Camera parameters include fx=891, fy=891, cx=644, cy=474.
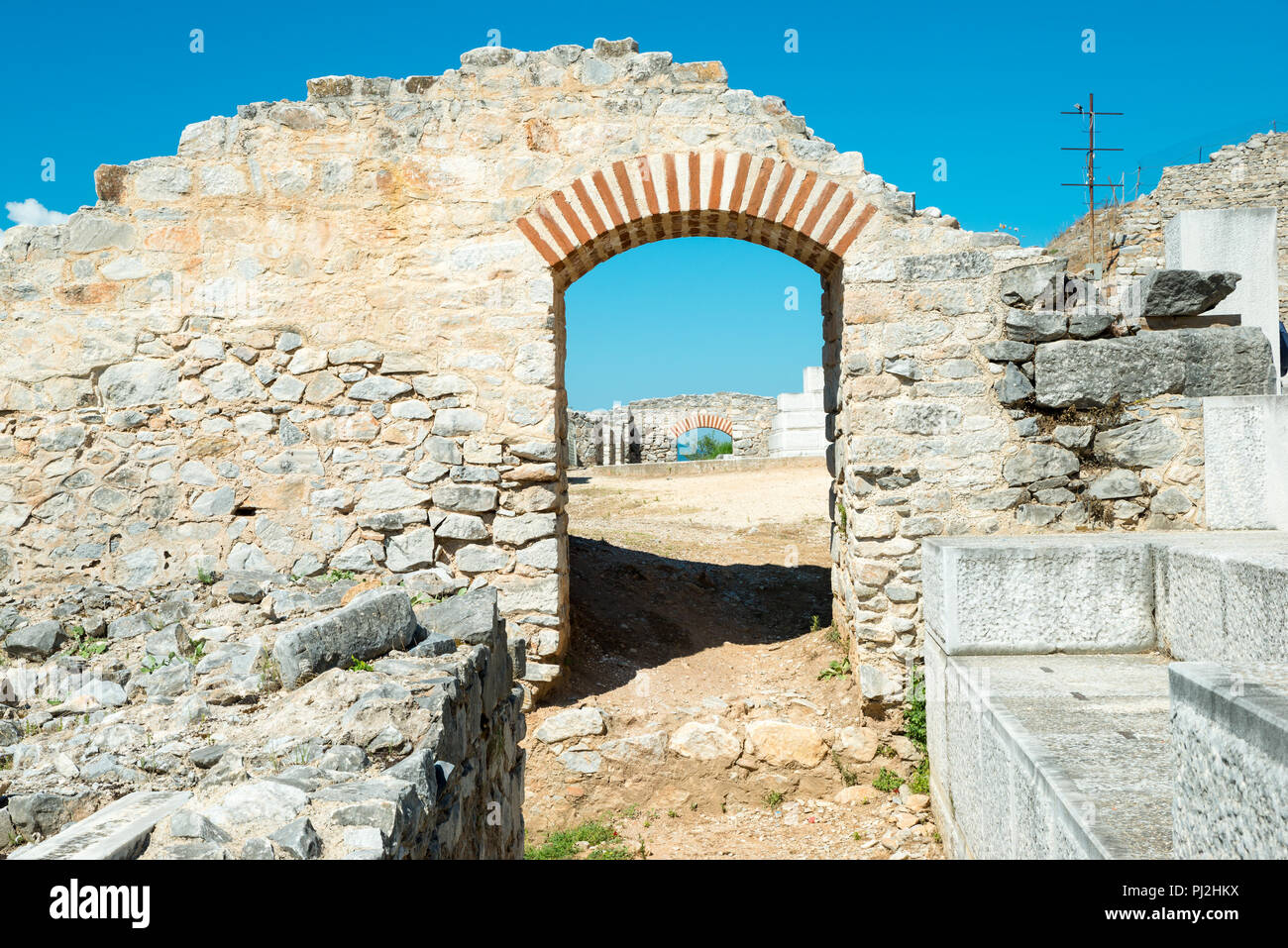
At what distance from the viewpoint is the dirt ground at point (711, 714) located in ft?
14.3

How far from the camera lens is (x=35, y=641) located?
3178 mm

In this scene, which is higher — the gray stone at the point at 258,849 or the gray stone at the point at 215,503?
the gray stone at the point at 215,503

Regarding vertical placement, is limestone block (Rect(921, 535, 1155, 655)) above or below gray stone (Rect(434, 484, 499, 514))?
below

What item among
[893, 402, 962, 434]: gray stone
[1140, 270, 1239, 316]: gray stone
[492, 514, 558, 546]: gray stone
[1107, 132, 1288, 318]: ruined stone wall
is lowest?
[492, 514, 558, 546]: gray stone

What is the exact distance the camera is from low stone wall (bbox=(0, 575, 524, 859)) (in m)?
1.74

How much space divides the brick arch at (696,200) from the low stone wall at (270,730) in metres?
2.43

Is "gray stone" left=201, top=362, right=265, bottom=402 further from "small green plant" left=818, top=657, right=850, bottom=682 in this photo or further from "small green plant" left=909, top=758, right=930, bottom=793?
"small green plant" left=909, top=758, right=930, bottom=793

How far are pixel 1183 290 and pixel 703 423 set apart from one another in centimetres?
1698

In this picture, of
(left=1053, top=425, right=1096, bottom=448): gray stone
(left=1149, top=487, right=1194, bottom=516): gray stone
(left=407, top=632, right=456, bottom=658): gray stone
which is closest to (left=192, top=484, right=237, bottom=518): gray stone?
(left=407, top=632, right=456, bottom=658): gray stone

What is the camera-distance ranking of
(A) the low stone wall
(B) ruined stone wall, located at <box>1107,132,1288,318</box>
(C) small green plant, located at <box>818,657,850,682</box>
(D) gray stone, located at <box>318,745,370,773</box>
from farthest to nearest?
(B) ruined stone wall, located at <box>1107,132,1288,318</box> < (C) small green plant, located at <box>818,657,850,682</box> < (D) gray stone, located at <box>318,745,370,773</box> < (A) the low stone wall

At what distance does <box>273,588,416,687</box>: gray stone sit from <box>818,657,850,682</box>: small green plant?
3.08 metres

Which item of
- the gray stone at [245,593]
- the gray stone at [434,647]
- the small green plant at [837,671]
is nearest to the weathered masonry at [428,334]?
the small green plant at [837,671]

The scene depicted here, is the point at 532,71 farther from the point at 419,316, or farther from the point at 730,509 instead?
the point at 730,509

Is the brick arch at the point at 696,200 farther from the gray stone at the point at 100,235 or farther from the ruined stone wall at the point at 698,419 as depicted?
the ruined stone wall at the point at 698,419
